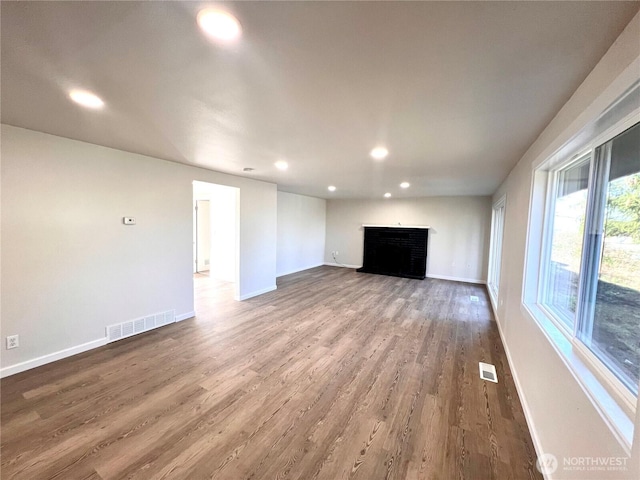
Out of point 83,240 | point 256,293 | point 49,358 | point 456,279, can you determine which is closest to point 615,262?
point 83,240

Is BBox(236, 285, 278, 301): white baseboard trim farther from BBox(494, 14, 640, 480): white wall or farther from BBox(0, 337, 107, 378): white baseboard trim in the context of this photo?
BBox(494, 14, 640, 480): white wall

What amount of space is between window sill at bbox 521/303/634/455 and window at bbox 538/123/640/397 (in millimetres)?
59

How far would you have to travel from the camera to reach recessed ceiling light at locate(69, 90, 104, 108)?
5.37 ft

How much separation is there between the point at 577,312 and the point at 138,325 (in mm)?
4254

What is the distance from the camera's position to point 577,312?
1.53m

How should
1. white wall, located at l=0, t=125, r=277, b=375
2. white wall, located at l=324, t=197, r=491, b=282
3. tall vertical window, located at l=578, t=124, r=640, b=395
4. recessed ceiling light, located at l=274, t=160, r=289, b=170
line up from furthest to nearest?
white wall, located at l=324, t=197, r=491, b=282 < recessed ceiling light, located at l=274, t=160, r=289, b=170 < white wall, located at l=0, t=125, r=277, b=375 < tall vertical window, located at l=578, t=124, r=640, b=395

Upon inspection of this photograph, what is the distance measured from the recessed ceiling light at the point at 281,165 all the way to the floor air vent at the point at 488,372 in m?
3.24

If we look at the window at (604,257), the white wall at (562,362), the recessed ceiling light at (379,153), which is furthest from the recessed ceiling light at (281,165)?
the window at (604,257)

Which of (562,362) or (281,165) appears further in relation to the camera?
(281,165)

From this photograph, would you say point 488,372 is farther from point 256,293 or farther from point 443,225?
point 443,225

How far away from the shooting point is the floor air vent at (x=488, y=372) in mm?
2465

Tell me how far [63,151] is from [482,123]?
12.6 ft

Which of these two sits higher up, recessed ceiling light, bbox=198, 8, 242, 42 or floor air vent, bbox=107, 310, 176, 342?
recessed ceiling light, bbox=198, 8, 242, 42

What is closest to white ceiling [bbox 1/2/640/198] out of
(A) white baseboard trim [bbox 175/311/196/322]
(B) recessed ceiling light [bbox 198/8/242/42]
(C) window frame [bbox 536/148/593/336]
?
(B) recessed ceiling light [bbox 198/8/242/42]
